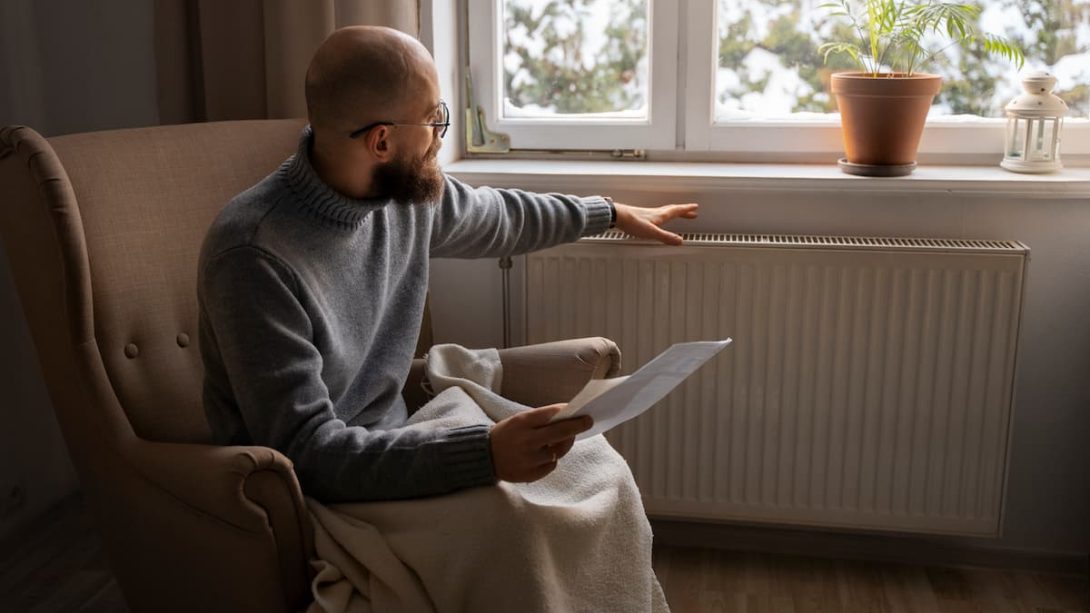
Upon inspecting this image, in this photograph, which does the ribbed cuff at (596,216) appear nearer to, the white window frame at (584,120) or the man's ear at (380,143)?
the white window frame at (584,120)

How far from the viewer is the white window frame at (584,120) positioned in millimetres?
2303

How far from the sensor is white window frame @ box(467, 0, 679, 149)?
7.55 feet

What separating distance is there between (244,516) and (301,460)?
0.10 metres

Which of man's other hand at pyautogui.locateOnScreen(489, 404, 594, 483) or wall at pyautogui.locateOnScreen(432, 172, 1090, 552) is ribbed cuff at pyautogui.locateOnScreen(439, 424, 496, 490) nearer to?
man's other hand at pyautogui.locateOnScreen(489, 404, 594, 483)

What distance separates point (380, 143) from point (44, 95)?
51.0 inches

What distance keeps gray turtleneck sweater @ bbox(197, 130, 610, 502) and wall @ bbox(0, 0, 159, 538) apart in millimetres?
1039

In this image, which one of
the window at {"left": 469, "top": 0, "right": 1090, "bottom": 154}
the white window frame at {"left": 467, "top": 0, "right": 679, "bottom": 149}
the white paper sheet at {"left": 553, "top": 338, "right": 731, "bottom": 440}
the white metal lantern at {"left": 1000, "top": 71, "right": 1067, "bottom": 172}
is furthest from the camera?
the white window frame at {"left": 467, "top": 0, "right": 679, "bottom": 149}

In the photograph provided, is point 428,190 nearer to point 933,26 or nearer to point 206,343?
point 206,343

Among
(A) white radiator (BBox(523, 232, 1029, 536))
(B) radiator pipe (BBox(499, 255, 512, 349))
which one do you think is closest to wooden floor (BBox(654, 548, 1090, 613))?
(A) white radiator (BBox(523, 232, 1029, 536))

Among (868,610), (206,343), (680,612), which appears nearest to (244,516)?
(206,343)

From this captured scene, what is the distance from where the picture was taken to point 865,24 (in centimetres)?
221

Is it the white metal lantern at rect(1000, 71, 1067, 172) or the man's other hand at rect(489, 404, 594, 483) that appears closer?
the man's other hand at rect(489, 404, 594, 483)

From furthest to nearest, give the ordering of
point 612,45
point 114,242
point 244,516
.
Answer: point 612,45 → point 114,242 → point 244,516

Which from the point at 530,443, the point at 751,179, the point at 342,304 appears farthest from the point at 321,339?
the point at 751,179
